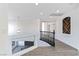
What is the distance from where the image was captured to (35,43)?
15.5ft

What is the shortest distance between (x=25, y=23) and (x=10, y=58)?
6.56 m

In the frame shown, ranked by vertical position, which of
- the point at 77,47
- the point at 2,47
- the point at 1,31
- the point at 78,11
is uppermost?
the point at 78,11

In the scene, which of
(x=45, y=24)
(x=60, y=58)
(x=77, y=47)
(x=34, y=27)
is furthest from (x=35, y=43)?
(x=60, y=58)

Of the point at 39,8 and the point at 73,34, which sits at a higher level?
the point at 39,8

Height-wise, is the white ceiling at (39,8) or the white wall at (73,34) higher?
the white ceiling at (39,8)

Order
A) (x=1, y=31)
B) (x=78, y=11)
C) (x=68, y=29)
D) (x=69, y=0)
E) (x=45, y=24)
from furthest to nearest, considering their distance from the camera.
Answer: (x=45, y=24) → (x=68, y=29) → (x=78, y=11) → (x=1, y=31) → (x=69, y=0)

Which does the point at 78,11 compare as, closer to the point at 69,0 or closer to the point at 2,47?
the point at 2,47

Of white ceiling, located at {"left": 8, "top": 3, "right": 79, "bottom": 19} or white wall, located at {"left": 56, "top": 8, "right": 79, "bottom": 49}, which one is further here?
white wall, located at {"left": 56, "top": 8, "right": 79, "bottom": 49}

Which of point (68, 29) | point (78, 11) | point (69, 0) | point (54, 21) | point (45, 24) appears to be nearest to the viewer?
point (69, 0)

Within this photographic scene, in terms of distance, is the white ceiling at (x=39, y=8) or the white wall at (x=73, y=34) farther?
the white wall at (x=73, y=34)

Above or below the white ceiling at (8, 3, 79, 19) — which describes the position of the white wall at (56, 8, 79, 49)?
below

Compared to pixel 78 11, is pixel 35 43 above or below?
below

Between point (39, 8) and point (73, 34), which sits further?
point (73, 34)

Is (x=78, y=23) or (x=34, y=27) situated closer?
(x=78, y=23)
